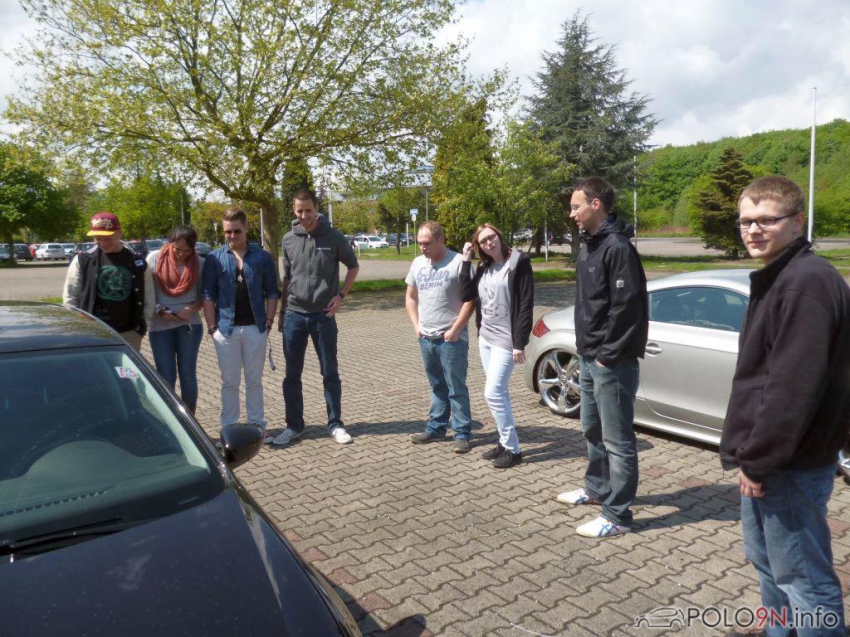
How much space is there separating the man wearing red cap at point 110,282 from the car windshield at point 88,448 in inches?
93.8

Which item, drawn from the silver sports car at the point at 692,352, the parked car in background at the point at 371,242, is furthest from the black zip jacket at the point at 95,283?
the parked car in background at the point at 371,242

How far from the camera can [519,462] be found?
219 inches

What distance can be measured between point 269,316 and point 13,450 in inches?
138

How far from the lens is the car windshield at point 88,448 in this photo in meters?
2.45

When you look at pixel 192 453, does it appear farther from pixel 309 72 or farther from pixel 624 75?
pixel 624 75

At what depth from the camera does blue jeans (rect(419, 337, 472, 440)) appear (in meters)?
5.83

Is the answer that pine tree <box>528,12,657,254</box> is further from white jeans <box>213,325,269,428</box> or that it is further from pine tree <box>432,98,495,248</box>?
white jeans <box>213,325,269,428</box>

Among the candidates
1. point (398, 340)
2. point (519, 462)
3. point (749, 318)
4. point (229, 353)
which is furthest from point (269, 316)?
point (398, 340)

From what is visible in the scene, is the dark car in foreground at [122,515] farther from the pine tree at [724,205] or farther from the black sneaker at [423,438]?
the pine tree at [724,205]

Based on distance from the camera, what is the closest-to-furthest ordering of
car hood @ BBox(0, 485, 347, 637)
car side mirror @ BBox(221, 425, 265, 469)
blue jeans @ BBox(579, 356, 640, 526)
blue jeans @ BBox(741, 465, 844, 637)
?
car hood @ BBox(0, 485, 347, 637) < blue jeans @ BBox(741, 465, 844, 637) < car side mirror @ BBox(221, 425, 265, 469) < blue jeans @ BBox(579, 356, 640, 526)

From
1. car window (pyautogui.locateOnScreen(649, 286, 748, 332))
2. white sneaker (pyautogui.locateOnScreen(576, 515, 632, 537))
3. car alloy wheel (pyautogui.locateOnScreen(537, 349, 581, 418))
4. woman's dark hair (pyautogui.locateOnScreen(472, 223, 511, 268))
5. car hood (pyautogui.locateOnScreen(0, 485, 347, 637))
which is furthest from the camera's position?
→ car alloy wheel (pyautogui.locateOnScreen(537, 349, 581, 418))

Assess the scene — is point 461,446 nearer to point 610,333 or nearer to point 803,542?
point 610,333

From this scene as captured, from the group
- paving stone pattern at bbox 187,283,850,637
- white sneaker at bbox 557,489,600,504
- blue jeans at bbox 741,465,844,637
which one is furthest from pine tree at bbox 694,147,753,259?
blue jeans at bbox 741,465,844,637

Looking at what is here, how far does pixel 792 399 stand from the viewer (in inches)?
93.9
